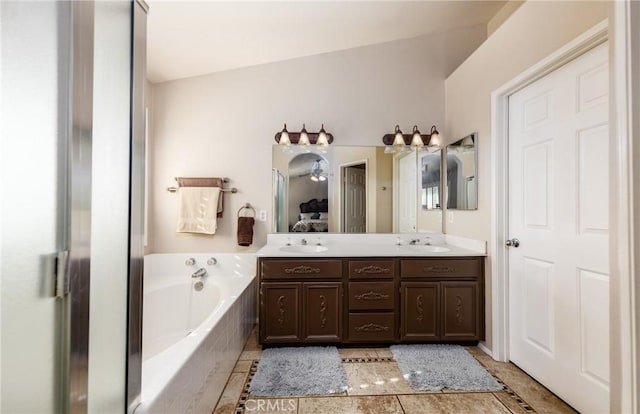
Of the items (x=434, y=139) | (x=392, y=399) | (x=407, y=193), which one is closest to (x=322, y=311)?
(x=392, y=399)

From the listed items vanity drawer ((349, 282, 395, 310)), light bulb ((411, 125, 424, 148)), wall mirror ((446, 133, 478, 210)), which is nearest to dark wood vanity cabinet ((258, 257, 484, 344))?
vanity drawer ((349, 282, 395, 310))

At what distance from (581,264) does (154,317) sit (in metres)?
2.94

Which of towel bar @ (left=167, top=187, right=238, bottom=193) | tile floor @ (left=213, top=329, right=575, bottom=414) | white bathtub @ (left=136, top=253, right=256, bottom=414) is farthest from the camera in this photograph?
towel bar @ (left=167, top=187, right=238, bottom=193)

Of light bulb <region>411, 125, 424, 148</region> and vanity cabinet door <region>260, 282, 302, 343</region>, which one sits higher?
light bulb <region>411, 125, 424, 148</region>

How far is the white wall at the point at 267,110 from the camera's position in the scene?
285 centimetres

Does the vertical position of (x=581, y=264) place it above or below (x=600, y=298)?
above

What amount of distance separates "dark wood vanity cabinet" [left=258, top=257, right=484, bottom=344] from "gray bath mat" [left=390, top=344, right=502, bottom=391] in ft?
0.26

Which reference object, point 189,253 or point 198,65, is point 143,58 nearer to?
point 198,65

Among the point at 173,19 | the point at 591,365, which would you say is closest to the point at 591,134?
the point at 591,365

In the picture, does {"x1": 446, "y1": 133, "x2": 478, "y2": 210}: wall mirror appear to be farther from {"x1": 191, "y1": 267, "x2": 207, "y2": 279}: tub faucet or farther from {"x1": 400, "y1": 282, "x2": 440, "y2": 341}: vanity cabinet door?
{"x1": 191, "y1": 267, "x2": 207, "y2": 279}: tub faucet

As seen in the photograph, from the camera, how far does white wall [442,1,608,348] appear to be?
1.61 meters

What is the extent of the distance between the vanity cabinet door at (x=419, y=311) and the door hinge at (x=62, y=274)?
217 cm

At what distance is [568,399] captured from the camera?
170 cm

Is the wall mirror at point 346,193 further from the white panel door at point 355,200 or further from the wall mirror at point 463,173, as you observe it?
the wall mirror at point 463,173
